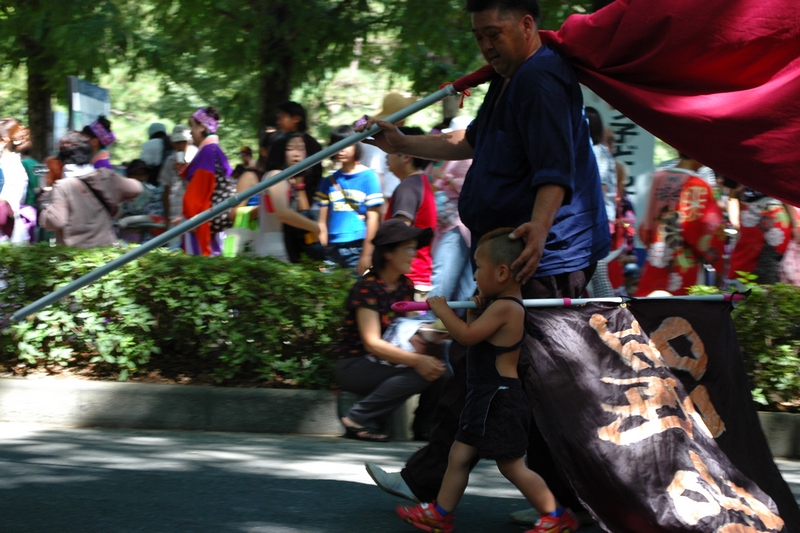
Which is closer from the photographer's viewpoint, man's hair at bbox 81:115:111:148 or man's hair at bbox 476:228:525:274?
man's hair at bbox 476:228:525:274

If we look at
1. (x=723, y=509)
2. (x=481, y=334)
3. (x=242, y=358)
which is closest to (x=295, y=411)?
(x=242, y=358)

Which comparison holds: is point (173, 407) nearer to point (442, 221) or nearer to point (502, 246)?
point (442, 221)

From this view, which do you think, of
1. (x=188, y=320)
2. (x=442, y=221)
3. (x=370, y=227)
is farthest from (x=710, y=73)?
(x=370, y=227)

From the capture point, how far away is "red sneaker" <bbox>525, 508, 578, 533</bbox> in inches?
147

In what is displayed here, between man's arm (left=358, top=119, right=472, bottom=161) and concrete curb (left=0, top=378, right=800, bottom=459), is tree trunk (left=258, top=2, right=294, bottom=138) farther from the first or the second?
man's arm (left=358, top=119, right=472, bottom=161)

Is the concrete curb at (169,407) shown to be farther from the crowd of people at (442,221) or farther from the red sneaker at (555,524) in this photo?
the red sneaker at (555,524)

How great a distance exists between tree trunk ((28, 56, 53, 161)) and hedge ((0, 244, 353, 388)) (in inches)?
336

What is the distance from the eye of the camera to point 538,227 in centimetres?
357

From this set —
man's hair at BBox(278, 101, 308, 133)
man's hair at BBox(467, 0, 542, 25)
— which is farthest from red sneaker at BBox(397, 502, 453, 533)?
man's hair at BBox(278, 101, 308, 133)

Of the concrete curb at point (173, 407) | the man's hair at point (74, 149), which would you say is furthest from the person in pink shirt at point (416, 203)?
the man's hair at point (74, 149)

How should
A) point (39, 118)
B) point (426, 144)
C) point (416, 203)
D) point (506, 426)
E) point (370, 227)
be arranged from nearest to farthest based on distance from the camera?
Result: point (506, 426) < point (426, 144) < point (416, 203) < point (370, 227) < point (39, 118)

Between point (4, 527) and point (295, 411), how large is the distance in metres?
2.47

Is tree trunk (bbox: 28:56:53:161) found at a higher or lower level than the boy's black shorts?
higher

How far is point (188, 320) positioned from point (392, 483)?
282cm
